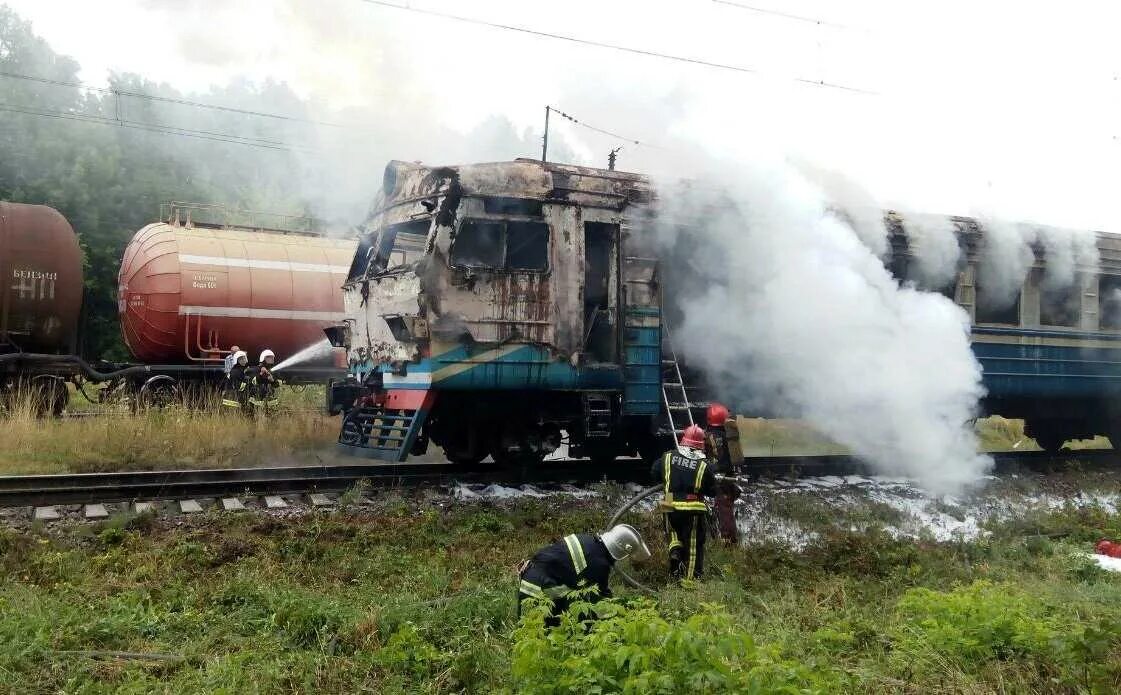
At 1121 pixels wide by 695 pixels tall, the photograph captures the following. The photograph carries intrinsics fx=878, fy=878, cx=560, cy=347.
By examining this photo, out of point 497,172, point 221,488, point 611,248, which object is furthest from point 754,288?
point 221,488

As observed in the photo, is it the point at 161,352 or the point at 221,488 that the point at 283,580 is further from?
the point at 161,352

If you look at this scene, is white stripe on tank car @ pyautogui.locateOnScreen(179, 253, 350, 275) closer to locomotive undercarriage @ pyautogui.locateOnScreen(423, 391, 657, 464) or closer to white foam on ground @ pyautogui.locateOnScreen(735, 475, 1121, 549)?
locomotive undercarriage @ pyautogui.locateOnScreen(423, 391, 657, 464)

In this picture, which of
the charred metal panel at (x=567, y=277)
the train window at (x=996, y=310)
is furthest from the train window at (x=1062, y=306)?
the charred metal panel at (x=567, y=277)

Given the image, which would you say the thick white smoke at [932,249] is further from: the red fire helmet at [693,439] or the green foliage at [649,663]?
the green foliage at [649,663]

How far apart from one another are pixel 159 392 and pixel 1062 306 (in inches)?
557

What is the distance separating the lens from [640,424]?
10094mm

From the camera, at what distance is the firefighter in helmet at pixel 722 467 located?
769 centimetres

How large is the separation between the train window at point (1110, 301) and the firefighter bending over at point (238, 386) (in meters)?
12.5

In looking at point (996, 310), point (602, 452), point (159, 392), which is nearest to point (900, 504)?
point (602, 452)

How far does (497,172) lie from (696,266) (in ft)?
8.64

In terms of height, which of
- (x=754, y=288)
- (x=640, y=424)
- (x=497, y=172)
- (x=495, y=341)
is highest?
(x=497, y=172)

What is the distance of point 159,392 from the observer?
14.9 metres

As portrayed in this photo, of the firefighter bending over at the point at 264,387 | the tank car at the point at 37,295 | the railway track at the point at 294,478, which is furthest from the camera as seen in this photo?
the tank car at the point at 37,295

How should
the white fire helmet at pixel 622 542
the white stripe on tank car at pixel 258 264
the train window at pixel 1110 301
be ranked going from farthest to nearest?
the white stripe on tank car at pixel 258 264 < the train window at pixel 1110 301 < the white fire helmet at pixel 622 542
